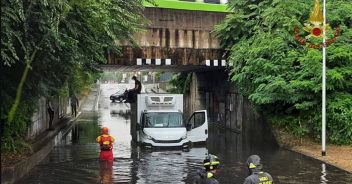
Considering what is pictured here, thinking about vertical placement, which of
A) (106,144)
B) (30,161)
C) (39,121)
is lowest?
(30,161)

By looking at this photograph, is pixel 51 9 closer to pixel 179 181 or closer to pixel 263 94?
pixel 179 181

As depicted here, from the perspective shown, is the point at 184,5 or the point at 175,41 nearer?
the point at 175,41

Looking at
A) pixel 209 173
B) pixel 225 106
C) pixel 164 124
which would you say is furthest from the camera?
Result: pixel 225 106

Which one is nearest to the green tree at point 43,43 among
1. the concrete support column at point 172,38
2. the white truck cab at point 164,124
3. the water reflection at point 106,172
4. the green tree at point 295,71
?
the water reflection at point 106,172

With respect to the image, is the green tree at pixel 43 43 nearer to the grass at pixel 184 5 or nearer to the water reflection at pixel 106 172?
the water reflection at pixel 106 172

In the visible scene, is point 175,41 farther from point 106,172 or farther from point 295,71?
point 106,172

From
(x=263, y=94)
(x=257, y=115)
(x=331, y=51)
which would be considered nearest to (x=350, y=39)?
(x=331, y=51)

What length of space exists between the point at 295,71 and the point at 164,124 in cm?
613

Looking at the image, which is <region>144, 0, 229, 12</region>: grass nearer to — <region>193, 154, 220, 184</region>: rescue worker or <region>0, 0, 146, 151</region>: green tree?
<region>0, 0, 146, 151</region>: green tree

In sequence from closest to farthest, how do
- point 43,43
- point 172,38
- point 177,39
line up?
point 43,43, point 172,38, point 177,39

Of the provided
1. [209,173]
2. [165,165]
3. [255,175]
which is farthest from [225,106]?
[255,175]

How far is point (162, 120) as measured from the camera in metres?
21.7

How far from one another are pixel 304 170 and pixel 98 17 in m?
7.96

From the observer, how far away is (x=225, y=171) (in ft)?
50.5
